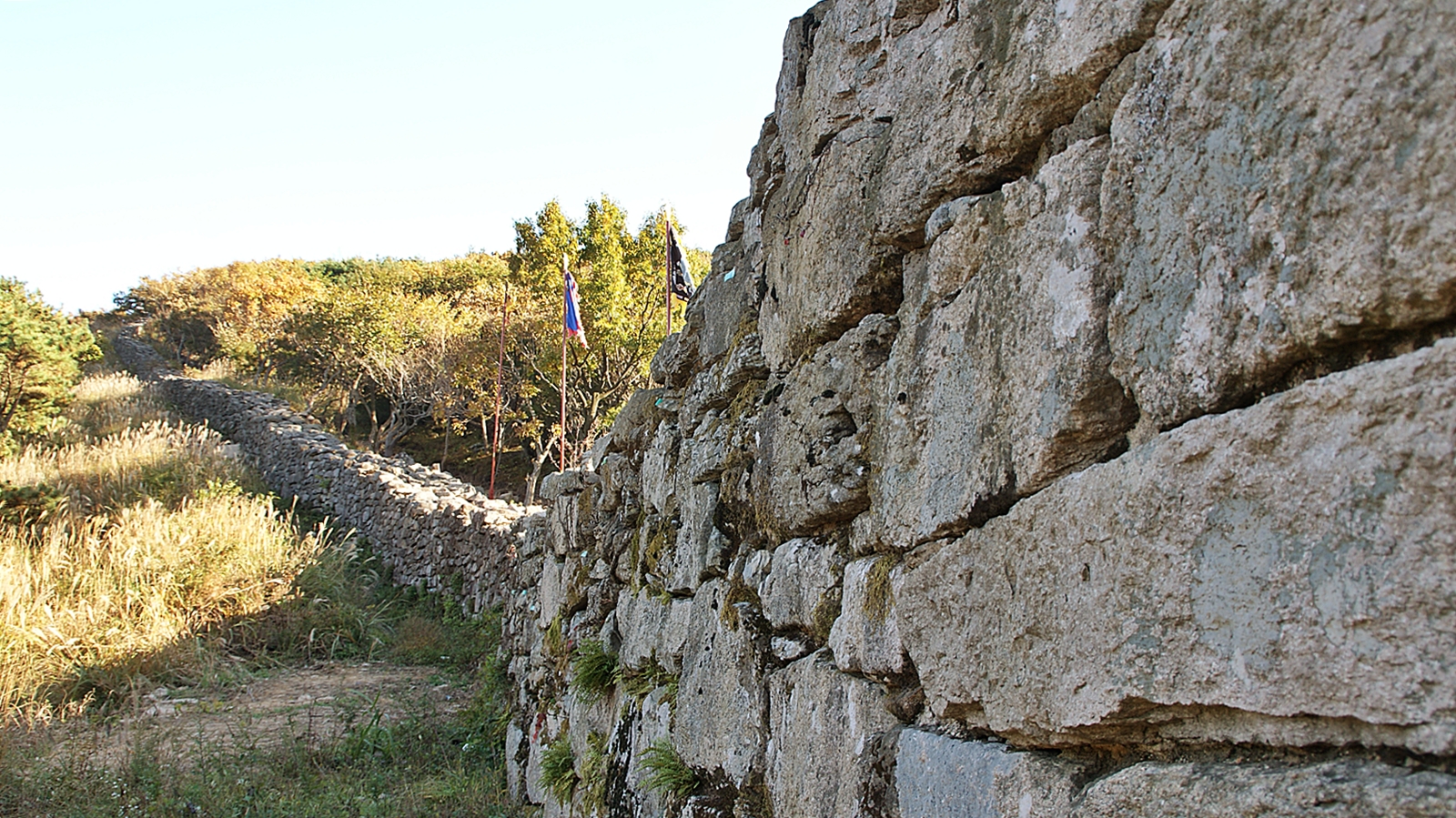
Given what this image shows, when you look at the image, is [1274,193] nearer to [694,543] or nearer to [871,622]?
[871,622]

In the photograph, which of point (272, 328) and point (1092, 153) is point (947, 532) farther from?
point (272, 328)

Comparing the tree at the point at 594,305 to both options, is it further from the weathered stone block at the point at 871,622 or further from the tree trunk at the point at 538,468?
the weathered stone block at the point at 871,622

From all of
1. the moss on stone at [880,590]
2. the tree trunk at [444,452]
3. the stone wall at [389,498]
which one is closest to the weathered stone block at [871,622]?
the moss on stone at [880,590]

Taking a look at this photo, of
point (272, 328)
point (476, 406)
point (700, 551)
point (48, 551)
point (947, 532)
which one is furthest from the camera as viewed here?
point (272, 328)

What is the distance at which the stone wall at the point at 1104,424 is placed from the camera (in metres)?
0.95

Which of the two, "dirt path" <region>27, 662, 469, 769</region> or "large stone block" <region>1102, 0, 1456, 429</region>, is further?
"dirt path" <region>27, 662, 469, 769</region>

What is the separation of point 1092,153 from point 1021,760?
3.01ft

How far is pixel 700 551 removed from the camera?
3.01 meters

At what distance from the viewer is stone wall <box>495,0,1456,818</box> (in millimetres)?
947

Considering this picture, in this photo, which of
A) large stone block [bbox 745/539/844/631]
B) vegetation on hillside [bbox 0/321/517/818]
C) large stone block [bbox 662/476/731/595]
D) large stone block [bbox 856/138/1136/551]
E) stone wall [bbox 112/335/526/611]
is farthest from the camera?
stone wall [bbox 112/335/526/611]

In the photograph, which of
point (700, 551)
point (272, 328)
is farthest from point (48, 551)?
point (272, 328)

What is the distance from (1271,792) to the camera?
3.37 feet

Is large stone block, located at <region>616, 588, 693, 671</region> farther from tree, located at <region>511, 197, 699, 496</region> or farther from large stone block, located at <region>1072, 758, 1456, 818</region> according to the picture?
tree, located at <region>511, 197, 699, 496</region>

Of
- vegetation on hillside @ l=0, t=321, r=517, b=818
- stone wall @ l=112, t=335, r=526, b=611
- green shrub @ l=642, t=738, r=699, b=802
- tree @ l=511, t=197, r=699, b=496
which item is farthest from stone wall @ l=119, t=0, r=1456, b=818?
tree @ l=511, t=197, r=699, b=496
